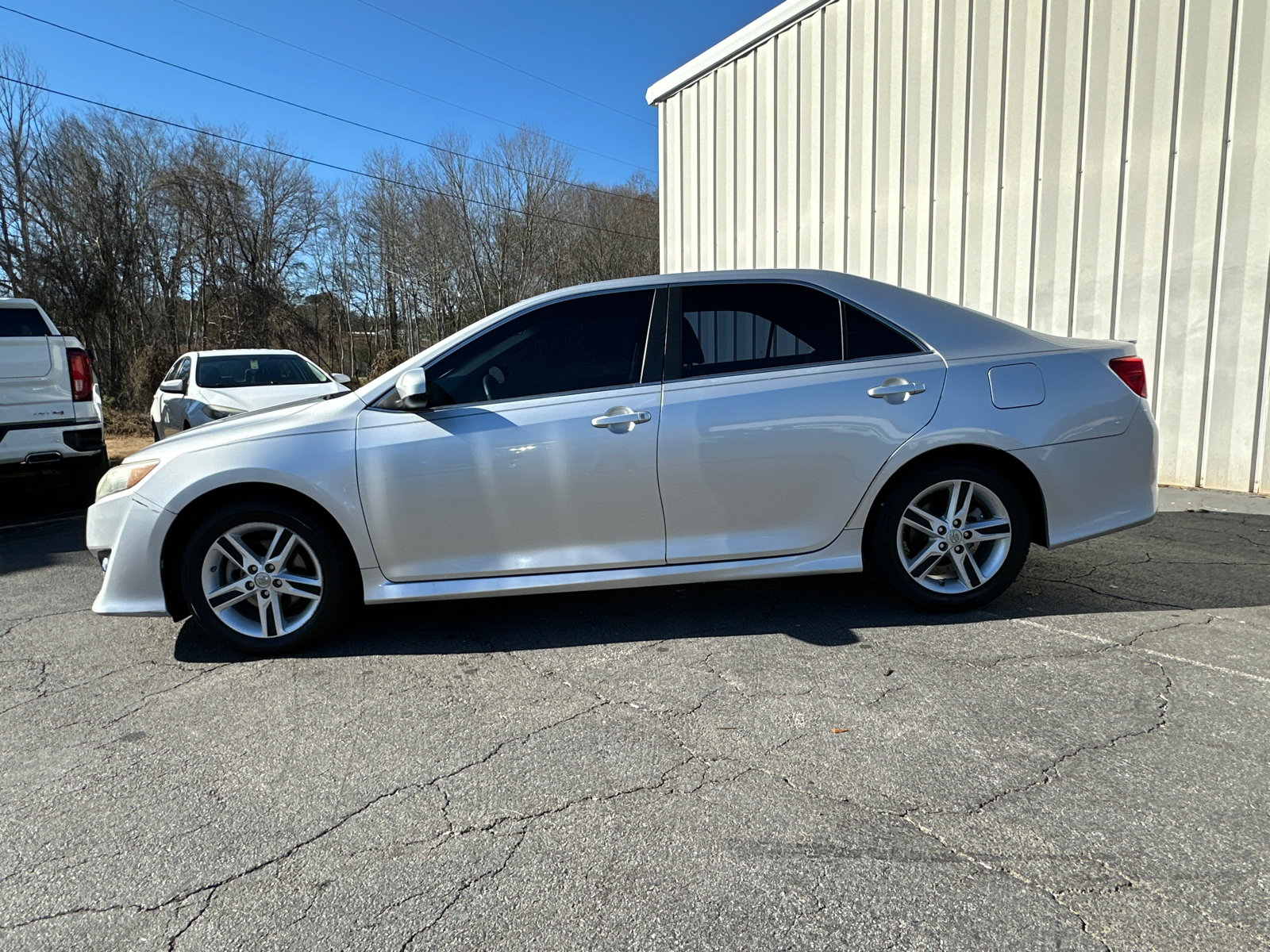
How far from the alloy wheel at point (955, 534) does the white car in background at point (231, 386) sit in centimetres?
764

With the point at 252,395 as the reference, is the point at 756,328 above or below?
above

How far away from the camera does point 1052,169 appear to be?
7891mm

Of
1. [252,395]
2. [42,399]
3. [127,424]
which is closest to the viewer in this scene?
[42,399]

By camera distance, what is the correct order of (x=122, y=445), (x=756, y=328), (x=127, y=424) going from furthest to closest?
(x=127, y=424) < (x=122, y=445) < (x=756, y=328)

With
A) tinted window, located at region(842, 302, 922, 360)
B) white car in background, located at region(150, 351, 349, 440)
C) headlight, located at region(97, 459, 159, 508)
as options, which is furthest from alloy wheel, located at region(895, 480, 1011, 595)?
white car in background, located at region(150, 351, 349, 440)

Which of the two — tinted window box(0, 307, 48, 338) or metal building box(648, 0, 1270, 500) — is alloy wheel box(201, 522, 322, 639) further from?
metal building box(648, 0, 1270, 500)

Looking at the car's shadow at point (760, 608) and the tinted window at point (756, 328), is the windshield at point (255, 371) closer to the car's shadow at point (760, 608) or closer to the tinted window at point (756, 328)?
Result: the car's shadow at point (760, 608)

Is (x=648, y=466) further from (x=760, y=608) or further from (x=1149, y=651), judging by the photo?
(x=1149, y=651)

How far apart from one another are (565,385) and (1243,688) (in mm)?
2969

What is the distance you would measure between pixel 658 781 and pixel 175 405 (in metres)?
10.4

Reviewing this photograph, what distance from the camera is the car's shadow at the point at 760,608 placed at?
3998 mm

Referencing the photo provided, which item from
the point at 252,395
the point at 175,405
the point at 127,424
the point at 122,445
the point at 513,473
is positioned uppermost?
the point at 252,395

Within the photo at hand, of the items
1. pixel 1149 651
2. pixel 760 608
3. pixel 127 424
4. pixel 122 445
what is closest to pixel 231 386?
pixel 122 445

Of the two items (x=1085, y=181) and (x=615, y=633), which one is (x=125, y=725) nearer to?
(x=615, y=633)
